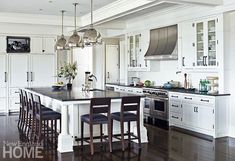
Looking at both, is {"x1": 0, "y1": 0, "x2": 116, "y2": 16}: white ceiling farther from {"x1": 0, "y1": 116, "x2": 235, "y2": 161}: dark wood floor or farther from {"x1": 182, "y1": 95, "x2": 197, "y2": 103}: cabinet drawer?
{"x1": 0, "y1": 116, "x2": 235, "y2": 161}: dark wood floor

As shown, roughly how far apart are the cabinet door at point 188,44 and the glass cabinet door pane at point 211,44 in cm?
48

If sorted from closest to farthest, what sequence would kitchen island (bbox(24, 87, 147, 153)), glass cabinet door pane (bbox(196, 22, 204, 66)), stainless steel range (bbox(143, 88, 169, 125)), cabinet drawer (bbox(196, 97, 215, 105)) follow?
1. kitchen island (bbox(24, 87, 147, 153))
2. cabinet drawer (bbox(196, 97, 215, 105))
3. glass cabinet door pane (bbox(196, 22, 204, 66))
4. stainless steel range (bbox(143, 88, 169, 125))

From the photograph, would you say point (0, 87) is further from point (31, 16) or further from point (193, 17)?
point (193, 17)

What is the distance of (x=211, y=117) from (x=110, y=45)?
6408 millimetres

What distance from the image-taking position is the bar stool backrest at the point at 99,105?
5344mm

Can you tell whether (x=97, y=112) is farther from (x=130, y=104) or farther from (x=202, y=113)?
(x=202, y=113)

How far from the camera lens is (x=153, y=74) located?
30.7ft

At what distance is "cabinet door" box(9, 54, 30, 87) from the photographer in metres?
10.3

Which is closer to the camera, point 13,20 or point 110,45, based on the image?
point 13,20

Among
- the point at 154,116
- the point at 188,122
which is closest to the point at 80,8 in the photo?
the point at 154,116

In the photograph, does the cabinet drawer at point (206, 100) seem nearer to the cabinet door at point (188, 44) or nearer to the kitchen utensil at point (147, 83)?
the cabinet door at point (188, 44)

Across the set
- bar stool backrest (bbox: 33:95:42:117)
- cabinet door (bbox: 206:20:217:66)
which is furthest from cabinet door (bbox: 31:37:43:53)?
cabinet door (bbox: 206:20:217:66)

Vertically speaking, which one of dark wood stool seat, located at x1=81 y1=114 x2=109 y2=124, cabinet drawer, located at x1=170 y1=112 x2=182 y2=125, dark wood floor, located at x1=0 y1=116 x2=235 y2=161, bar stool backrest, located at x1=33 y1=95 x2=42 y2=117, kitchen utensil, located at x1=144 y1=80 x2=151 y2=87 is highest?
kitchen utensil, located at x1=144 y1=80 x2=151 y2=87

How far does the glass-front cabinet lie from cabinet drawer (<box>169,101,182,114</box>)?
40.9 inches
